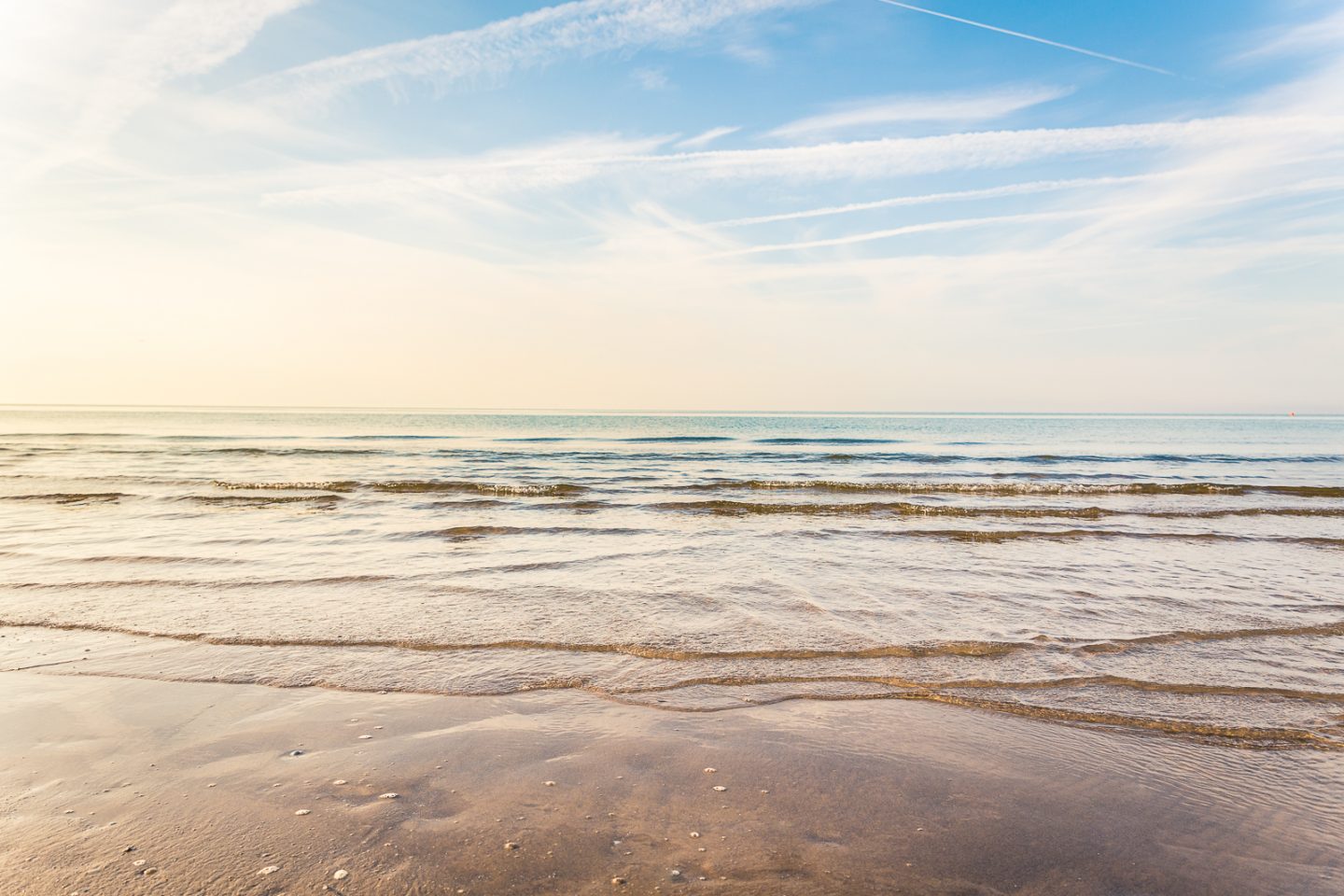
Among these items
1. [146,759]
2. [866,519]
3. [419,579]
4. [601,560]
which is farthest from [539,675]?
[866,519]

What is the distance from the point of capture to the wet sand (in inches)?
138

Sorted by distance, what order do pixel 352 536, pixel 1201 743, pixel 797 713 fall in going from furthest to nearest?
1. pixel 352 536
2. pixel 797 713
3. pixel 1201 743

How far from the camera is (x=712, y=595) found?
9781 mm

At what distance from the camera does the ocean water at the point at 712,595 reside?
6.46 metres

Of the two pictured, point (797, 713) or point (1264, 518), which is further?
point (1264, 518)

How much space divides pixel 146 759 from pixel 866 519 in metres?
15.3

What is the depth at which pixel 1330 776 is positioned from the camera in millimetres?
4660

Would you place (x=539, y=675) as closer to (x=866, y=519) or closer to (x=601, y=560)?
(x=601, y=560)

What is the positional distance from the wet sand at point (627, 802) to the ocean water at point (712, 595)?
65 cm

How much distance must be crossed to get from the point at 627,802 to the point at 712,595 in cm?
561

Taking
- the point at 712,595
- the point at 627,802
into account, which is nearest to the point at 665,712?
the point at 627,802

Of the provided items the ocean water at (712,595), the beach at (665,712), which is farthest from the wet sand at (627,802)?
the ocean water at (712,595)

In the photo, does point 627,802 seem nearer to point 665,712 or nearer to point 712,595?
point 665,712

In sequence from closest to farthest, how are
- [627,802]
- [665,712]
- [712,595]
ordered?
1. [627,802]
2. [665,712]
3. [712,595]
